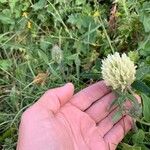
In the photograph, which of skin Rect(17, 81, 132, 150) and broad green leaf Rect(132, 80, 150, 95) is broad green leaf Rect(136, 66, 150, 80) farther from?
skin Rect(17, 81, 132, 150)

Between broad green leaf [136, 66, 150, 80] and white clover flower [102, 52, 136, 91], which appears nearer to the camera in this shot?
white clover flower [102, 52, 136, 91]

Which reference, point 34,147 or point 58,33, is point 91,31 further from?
point 34,147

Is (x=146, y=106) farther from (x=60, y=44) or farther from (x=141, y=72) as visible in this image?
(x=60, y=44)

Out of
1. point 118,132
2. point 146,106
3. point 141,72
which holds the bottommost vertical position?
point 118,132

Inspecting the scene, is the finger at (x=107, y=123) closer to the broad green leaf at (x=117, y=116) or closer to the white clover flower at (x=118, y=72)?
the broad green leaf at (x=117, y=116)

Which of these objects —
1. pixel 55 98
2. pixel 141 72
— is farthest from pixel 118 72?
pixel 55 98

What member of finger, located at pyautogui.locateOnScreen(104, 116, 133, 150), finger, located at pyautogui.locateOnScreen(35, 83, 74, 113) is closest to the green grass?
finger, located at pyautogui.locateOnScreen(104, 116, 133, 150)

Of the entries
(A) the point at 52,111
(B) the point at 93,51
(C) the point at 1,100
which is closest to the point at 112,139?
(A) the point at 52,111
